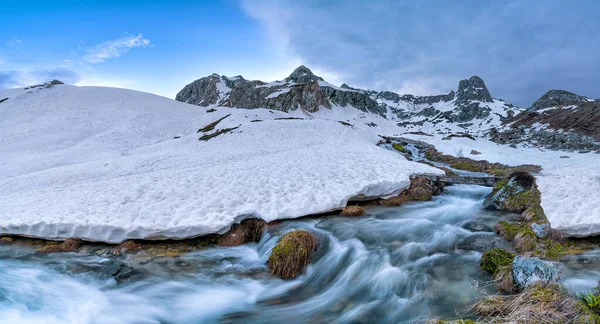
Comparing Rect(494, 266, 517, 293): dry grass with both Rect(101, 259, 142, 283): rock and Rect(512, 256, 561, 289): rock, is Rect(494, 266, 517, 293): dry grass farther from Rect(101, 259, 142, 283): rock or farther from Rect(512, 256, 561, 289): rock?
Rect(101, 259, 142, 283): rock

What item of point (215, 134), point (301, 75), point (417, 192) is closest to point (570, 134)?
point (417, 192)

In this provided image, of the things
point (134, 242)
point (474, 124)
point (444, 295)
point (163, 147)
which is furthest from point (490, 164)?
point (474, 124)

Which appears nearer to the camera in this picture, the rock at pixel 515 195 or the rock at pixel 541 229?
the rock at pixel 541 229

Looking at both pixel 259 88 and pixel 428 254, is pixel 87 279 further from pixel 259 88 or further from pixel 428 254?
pixel 259 88

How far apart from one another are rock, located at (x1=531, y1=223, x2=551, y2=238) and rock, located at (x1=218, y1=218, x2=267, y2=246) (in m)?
8.28

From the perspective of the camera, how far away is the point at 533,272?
554cm

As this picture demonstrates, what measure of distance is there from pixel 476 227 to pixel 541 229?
183 centimetres

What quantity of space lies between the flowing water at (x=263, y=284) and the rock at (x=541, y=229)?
1.63 meters

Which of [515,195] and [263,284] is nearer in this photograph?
[263,284]

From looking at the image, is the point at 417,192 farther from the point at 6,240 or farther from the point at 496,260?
the point at 6,240

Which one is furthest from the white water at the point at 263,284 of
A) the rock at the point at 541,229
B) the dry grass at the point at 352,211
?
the rock at the point at 541,229

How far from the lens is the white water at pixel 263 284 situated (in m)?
6.18

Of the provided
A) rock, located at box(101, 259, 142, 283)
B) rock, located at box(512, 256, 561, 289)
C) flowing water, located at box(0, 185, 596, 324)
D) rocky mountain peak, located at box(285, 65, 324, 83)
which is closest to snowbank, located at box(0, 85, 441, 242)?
flowing water, located at box(0, 185, 596, 324)

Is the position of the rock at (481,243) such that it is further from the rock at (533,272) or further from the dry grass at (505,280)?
the rock at (533,272)
